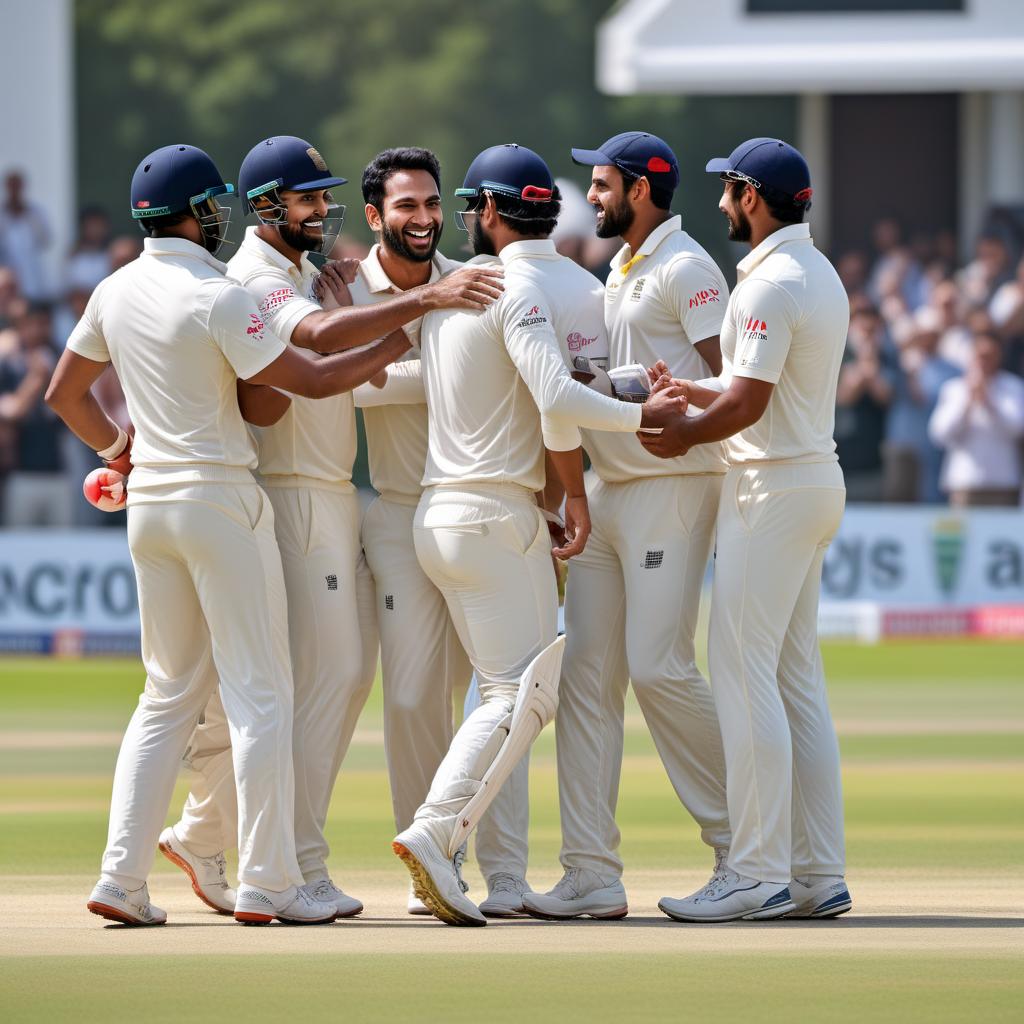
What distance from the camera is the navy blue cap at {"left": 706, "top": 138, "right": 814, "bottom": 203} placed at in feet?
21.3

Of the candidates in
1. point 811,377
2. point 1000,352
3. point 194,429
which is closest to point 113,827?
point 194,429

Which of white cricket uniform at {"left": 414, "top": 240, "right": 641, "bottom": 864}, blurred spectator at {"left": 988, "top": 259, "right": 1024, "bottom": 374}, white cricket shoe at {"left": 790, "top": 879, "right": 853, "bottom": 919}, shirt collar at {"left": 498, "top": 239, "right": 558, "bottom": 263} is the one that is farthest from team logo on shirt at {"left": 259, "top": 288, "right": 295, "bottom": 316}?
blurred spectator at {"left": 988, "top": 259, "right": 1024, "bottom": 374}

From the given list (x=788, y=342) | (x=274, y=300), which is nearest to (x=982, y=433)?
(x=788, y=342)

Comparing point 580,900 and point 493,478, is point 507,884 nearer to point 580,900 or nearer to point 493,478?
point 580,900

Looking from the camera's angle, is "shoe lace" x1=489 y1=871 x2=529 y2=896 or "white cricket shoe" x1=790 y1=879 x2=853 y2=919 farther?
"shoe lace" x1=489 y1=871 x2=529 y2=896

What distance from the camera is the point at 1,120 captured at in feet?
78.3

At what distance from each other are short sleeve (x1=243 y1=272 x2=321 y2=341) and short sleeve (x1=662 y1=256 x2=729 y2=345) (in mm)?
1066

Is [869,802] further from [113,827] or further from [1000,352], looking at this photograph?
[1000,352]

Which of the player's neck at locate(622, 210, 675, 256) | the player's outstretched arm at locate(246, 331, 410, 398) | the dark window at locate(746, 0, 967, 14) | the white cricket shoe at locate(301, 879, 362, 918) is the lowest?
the white cricket shoe at locate(301, 879, 362, 918)

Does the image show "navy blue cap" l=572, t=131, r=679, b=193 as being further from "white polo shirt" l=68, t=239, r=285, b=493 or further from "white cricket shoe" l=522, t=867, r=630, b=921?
"white cricket shoe" l=522, t=867, r=630, b=921

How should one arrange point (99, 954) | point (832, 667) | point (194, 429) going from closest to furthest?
point (99, 954) → point (194, 429) → point (832, 667)

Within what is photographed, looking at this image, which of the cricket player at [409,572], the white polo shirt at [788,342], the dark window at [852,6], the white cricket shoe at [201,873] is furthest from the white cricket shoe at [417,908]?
the dark window at [852,6]

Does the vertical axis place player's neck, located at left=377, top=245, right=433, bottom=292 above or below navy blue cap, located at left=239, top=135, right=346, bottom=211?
below

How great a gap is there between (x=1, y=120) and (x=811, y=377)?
18987 mm
